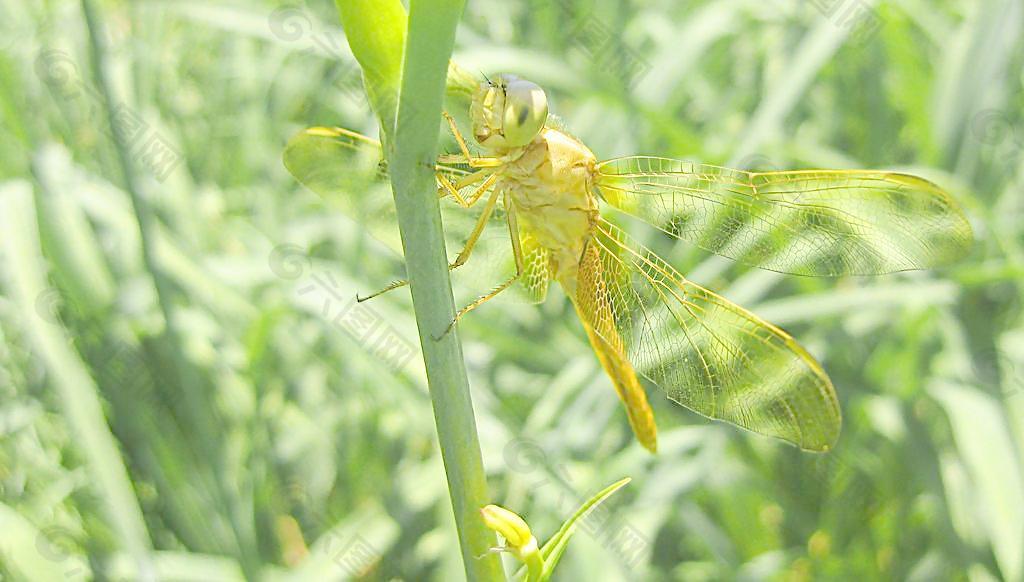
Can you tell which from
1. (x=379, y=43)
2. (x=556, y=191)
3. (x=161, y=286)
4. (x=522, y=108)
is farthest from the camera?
(x=161, y=286)

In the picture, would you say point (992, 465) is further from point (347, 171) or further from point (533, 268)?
point (347, 171)

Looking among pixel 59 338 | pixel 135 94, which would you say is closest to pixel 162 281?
pixel 59 338

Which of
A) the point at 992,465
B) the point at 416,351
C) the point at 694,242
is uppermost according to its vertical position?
the point at 694,242

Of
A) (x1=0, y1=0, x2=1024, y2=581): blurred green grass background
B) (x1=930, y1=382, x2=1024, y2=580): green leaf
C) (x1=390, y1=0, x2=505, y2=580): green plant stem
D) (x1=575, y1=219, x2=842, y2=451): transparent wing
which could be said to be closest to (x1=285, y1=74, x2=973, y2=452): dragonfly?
(x1=575, y1=219, x2=842, y2=451): transparent wing

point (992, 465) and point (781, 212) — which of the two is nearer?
point (781, 212)

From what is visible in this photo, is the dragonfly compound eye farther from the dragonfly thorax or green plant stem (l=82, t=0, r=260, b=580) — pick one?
green plant stem (l=82, t=0, r=260, b=580)

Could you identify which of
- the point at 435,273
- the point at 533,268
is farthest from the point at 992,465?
the point at 435,273

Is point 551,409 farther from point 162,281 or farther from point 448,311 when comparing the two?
point 448,311
